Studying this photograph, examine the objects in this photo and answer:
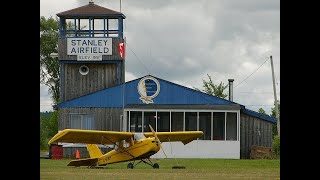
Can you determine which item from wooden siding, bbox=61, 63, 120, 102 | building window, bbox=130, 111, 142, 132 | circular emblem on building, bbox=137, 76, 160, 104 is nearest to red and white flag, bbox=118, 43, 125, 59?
wooden siding, bbox=61, 63, 120, 102

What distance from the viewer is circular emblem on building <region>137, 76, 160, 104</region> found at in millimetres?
34656

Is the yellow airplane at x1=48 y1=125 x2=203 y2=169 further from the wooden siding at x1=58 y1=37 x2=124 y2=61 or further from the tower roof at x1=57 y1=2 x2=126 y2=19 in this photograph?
the tower roof at x1=57 y1=2 x2=126 y2=19

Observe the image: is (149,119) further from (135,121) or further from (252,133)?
(252,133)

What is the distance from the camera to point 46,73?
61531 millimetres

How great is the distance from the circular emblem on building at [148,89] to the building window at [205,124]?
83.2 inches

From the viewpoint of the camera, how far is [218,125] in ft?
114

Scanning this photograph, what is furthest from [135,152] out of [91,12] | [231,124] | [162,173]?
[91,12]

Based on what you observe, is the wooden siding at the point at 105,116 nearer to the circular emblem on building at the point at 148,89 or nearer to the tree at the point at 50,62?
the circular emblem on building at the point at 148,89

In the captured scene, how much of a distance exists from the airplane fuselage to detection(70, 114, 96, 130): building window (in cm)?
823

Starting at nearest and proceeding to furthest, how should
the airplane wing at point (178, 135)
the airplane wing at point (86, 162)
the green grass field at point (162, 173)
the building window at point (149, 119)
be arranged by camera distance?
the green grass field at point (162, 173) → the airplane wing at point (86, 162) → the airplane wing at point (178, 135) → the building window at point (149, 119)

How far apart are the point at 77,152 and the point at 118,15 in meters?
7.58

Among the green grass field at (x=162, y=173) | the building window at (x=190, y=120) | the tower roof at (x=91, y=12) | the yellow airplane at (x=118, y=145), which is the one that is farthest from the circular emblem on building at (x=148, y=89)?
the yellow airplane at (x=118, y=145)

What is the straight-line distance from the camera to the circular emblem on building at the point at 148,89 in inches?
1364
